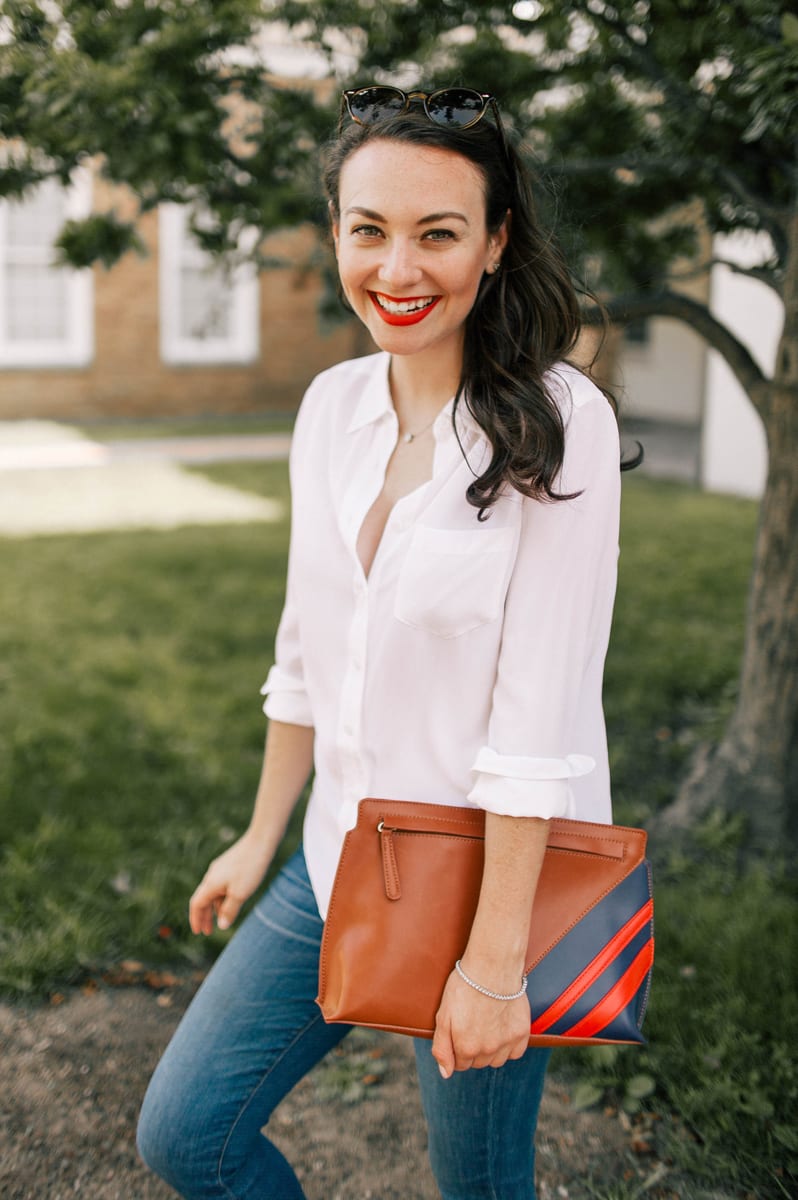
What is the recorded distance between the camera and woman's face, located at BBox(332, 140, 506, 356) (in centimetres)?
167

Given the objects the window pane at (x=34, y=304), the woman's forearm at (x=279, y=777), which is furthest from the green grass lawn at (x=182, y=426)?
the woman's forearm at (x=279, y=777)

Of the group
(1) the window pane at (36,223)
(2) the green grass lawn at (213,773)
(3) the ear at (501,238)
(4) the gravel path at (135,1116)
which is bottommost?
(4) the gravel path at (135,1116)

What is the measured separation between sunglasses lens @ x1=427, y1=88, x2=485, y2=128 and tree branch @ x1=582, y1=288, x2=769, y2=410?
6.64ft

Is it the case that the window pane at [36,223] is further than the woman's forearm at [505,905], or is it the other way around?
the window pane at [36,223]

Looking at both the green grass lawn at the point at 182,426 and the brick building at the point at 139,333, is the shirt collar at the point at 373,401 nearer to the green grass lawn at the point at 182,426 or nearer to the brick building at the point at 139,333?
the green grass lawn at the point at 182,426

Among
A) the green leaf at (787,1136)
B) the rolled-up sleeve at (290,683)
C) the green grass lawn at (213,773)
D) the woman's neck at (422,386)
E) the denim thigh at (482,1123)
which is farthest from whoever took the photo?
the green grass lawn at (213,773)

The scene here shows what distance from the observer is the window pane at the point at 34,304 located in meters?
15.2

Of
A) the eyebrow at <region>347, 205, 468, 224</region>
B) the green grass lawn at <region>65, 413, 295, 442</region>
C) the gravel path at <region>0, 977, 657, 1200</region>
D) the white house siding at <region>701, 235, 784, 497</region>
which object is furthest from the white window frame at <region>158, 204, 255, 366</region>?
→ the eyebrow at <region>347, 205, 468, 224</region>

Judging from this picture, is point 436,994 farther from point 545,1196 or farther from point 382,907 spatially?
point 545,1196

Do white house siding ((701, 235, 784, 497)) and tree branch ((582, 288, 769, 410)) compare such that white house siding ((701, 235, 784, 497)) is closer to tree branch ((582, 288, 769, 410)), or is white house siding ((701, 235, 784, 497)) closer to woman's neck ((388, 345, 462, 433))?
tree branch ((582, 288, 769, 410))

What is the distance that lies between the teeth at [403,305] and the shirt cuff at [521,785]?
2.09 ft

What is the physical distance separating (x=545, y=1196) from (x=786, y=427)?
230cm

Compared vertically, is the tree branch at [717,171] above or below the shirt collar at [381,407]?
above

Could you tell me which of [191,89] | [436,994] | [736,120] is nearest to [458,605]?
[436,994]
